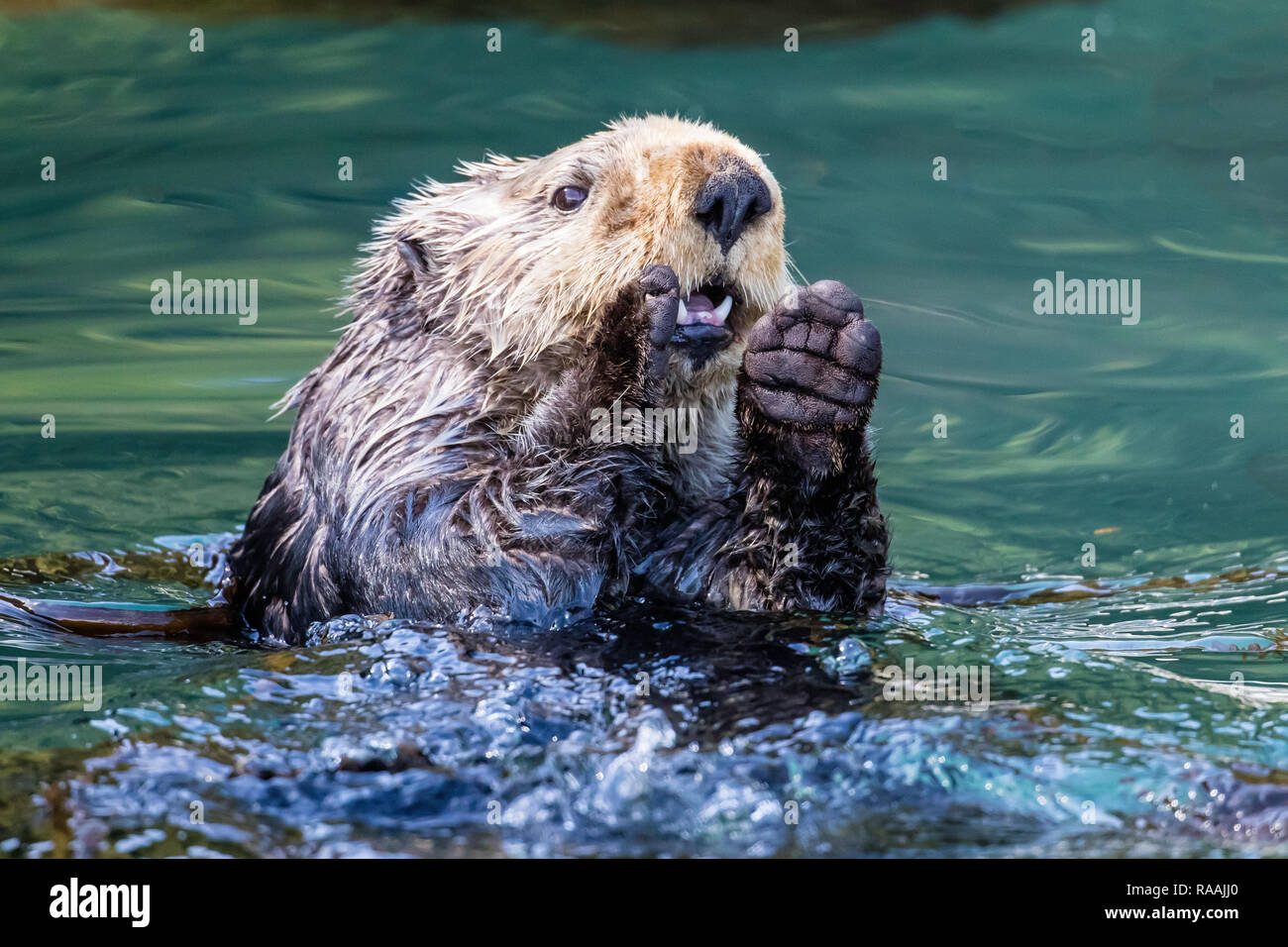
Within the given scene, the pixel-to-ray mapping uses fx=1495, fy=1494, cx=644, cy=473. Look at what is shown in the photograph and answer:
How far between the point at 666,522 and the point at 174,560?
1947mm

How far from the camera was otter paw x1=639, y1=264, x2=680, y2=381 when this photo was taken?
328 centimetres

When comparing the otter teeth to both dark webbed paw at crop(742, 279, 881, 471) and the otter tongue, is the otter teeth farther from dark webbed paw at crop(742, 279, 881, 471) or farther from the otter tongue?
dark webbed paw at crop(742, 279, 881, 471)

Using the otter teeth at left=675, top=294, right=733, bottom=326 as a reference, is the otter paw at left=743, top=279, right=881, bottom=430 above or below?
below

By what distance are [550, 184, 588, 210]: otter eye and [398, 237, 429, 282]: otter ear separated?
42 centimetres

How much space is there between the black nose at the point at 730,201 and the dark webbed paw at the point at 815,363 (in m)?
0.21

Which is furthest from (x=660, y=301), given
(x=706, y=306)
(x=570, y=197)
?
(x=570, y=197)

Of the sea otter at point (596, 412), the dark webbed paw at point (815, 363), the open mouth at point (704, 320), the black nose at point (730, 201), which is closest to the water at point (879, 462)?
the sea otter at point (596, 412)

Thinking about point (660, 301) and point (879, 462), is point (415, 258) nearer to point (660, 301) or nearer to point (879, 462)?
point (660, 301)

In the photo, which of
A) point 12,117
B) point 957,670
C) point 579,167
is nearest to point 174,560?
point 579,167

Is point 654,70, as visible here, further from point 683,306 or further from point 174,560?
point 683,306

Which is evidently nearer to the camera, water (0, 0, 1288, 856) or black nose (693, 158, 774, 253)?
water (0, 0, 1288, 856)

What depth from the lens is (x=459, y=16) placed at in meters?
10.2

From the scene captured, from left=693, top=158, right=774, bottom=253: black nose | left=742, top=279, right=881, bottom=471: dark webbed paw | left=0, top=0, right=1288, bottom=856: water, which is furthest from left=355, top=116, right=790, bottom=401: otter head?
left=0, top=0, right=1288, bottom=856: water

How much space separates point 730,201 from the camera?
3.30 metres
